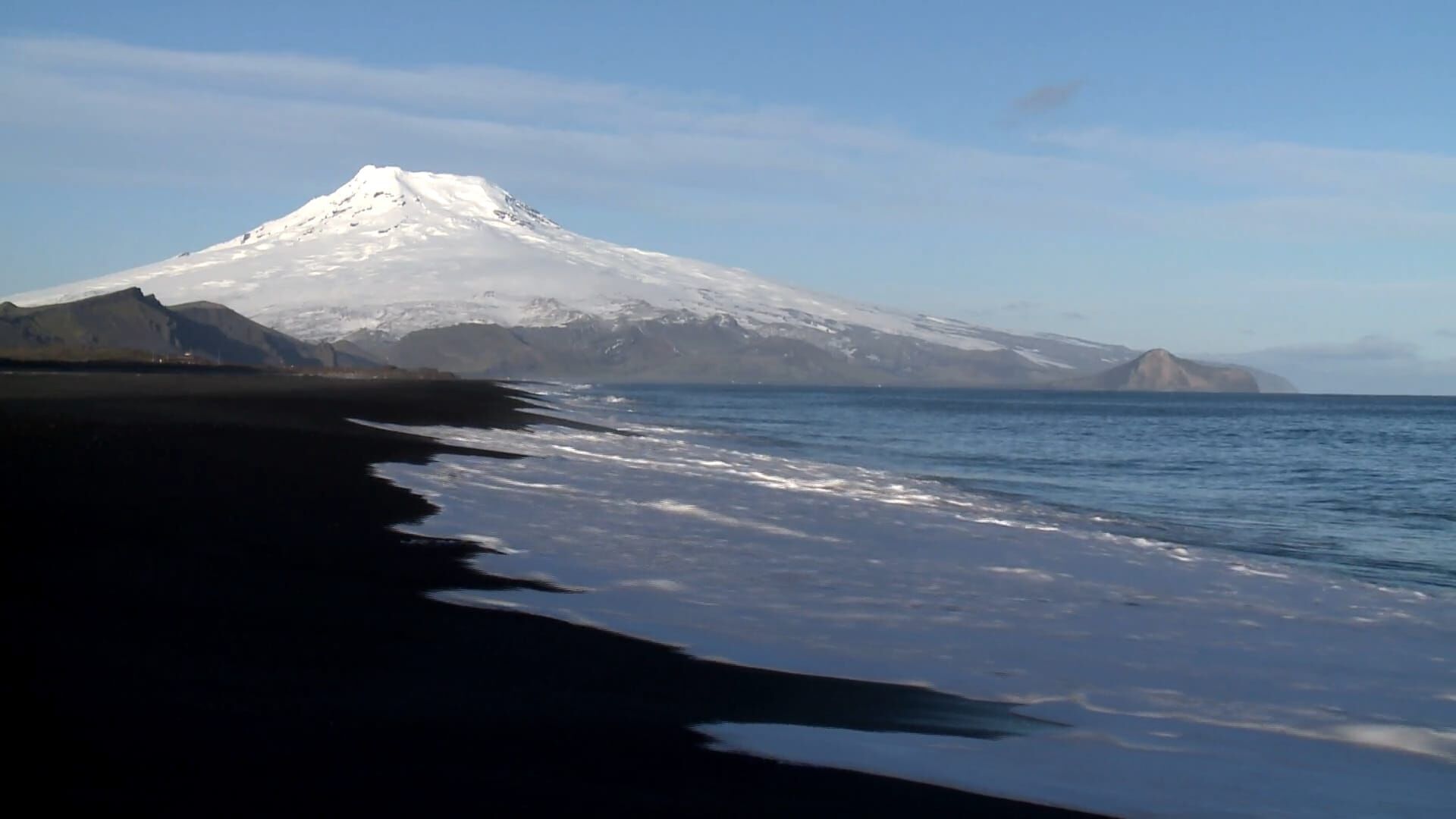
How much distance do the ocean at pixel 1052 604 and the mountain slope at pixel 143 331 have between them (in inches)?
2729

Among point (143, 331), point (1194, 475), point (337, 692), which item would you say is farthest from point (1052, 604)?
point (143, 331)

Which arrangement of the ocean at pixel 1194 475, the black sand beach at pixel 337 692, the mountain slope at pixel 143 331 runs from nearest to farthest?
1. the black sand beach at pixel 337 692
2. the ocean at pixel 1194 475
3. the mountain slope at pixel 143 331

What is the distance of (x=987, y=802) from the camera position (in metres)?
4.36

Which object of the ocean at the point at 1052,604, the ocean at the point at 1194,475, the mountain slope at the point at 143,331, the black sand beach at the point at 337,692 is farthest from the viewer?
the mountain slope at the point at 143,331

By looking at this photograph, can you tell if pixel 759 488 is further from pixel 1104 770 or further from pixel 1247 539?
pixel 1104 770

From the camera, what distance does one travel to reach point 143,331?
10275 centimetres

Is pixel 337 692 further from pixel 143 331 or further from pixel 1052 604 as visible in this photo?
pixel 143 331

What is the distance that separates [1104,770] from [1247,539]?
1010cm

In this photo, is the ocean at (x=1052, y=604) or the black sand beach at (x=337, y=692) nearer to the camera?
the black sand beach at (x=337, y=692)

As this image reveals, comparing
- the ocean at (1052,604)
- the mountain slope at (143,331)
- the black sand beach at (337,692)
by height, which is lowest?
the ocean at (1052,604)

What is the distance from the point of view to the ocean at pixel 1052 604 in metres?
5.05

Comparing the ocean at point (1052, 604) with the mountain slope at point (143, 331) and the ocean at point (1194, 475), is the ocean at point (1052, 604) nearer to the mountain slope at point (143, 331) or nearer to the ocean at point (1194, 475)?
the ocean at point (1194, 475)

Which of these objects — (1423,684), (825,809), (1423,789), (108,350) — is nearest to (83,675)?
(825,809)

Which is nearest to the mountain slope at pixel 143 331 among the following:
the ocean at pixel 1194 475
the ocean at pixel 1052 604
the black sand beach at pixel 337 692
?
the ocean at pixel 1194 475
